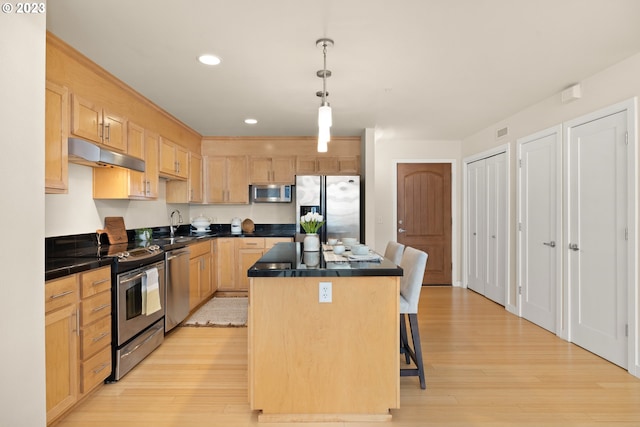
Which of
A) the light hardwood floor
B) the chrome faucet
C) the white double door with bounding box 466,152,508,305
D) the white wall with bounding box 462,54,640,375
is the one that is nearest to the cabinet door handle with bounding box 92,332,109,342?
the light hardwood floor

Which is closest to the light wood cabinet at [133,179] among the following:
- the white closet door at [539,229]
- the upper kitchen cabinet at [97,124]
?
the upper kitchen cabinet at [97,124]

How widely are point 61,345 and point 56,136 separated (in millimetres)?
1344

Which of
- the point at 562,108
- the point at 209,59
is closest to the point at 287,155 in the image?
the point at 209,59

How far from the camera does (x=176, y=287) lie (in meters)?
3.71

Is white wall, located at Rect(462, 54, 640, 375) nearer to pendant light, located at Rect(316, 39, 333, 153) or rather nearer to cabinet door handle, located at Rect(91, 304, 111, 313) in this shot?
pendant light, located at Rect(316, 39, 333, 153)

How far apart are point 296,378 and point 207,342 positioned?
167 cm

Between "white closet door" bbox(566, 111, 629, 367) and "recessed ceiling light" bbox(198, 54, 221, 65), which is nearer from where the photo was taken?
"recessed ceiling light" bbox(198, 54, 221, 65)

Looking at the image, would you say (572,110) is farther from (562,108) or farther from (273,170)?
(273,170)

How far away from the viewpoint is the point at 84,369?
2303 millimetres

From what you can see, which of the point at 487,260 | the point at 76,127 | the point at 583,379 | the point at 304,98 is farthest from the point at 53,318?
the point at 487,260

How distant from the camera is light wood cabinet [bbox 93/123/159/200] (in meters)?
3.37

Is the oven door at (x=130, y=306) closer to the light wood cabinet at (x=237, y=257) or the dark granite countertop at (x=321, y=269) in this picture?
the dark granite countertop at (x=321, y=269)

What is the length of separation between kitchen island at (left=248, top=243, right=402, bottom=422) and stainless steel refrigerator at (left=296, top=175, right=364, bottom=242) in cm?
287

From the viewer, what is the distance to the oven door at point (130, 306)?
2646mm
